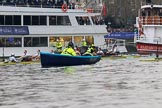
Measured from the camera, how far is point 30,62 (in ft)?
153

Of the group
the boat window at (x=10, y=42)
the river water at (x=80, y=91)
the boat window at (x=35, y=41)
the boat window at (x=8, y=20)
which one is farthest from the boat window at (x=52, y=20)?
the river water at (x=80, y=91)

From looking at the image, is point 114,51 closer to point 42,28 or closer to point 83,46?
point 83,46

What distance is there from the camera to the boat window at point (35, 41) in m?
54.2

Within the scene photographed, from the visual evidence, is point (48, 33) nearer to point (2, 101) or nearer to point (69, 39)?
point (69, 39)

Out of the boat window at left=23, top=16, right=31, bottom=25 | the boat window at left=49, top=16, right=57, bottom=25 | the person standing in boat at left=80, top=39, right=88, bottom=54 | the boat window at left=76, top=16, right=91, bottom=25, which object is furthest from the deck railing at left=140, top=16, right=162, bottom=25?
the boat window at left=23, top=16, right=31, bottom=25

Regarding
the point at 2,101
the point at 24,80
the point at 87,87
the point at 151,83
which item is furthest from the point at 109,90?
→ the point at 24,80

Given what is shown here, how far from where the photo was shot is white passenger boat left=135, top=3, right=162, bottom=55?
200ft

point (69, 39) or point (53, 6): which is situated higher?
point (53, 6)

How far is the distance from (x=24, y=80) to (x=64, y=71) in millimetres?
6764

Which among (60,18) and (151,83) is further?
(60,18)

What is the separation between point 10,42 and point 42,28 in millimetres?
3811

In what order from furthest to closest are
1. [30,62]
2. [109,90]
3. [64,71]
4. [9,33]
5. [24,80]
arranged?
[9,33], [30,62], [64,71], [24,80], [109,90]

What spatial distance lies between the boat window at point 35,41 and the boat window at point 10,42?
28.1 inches

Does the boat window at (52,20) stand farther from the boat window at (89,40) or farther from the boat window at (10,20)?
the boat window at (89,40)
